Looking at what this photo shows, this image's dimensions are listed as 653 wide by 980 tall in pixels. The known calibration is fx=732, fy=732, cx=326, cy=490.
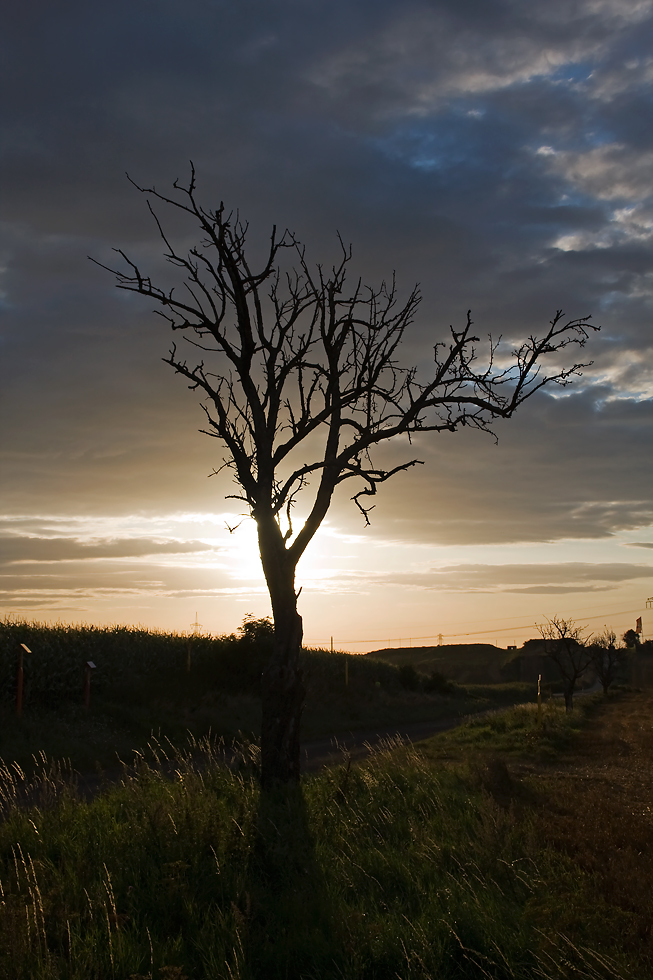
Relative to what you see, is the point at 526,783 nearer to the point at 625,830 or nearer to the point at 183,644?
the point at 625,830

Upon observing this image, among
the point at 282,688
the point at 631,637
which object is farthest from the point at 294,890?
the point at 631,637

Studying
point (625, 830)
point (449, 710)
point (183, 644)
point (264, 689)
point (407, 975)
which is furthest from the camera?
point (449, 710)

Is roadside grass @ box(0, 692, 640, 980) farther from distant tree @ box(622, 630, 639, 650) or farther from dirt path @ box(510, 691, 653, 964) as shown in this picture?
distant tree @ box(622, 630, 639, 650)

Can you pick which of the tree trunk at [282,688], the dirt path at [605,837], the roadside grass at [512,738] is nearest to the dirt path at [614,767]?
the dirt path at [605,837]

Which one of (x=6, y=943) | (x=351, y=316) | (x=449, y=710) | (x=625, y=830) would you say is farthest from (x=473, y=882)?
(x=449, y=710)

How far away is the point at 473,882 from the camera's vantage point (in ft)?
23.1

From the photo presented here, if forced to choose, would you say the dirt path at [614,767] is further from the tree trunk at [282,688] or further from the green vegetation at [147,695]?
the green vegetation at [147,695]

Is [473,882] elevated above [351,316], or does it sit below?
below

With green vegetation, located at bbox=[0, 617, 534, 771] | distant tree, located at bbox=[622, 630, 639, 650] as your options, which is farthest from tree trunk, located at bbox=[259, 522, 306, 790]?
distant tree, located at bbox=[622, 630, 639, 650]

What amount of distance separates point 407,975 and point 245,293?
9697mm

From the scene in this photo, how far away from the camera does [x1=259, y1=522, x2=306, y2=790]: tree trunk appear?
10.5 meters

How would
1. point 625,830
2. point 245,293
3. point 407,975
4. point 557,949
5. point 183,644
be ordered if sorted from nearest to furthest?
1. point 407,975
2. point 557,949
3. point 625,830
4. point 245,293
5. point 183,644

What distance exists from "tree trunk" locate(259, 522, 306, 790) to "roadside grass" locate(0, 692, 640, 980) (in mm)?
479

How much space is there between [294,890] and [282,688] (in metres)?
4.03
